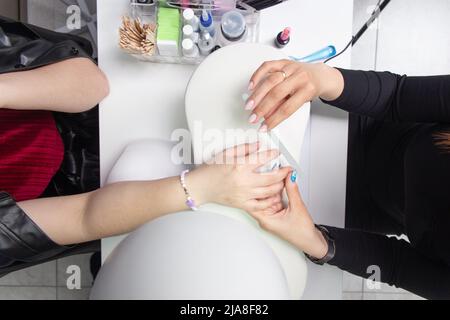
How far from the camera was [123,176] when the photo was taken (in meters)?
0.66

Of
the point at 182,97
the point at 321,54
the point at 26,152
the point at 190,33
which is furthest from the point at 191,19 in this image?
the point at 26,152

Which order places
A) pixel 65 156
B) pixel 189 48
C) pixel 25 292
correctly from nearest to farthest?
pixel 189 48 < pixel 65 156 < pixel 25 292

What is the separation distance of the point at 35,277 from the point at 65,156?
0.81m

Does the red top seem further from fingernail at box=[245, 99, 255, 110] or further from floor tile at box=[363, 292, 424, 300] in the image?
floor tile at box=[363, 292, 424, 300]

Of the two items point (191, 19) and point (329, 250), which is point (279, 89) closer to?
point (191, 19)

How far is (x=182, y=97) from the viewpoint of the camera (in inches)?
29.6

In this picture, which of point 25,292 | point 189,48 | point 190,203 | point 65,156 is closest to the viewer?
point 190,203

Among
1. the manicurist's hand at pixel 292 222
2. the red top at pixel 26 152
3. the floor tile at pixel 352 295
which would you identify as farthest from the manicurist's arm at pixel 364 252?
the floor tile at pixel 352 295

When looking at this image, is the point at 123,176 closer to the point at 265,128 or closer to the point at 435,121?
the point at 265,128

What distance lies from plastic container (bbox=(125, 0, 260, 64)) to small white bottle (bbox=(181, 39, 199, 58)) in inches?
0.4


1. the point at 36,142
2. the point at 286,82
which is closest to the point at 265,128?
the point at 286,82

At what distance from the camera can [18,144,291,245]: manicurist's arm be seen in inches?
22.2

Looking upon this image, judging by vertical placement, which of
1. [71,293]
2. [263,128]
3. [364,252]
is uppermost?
[263,128]

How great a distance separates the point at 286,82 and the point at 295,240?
0.87 ft
